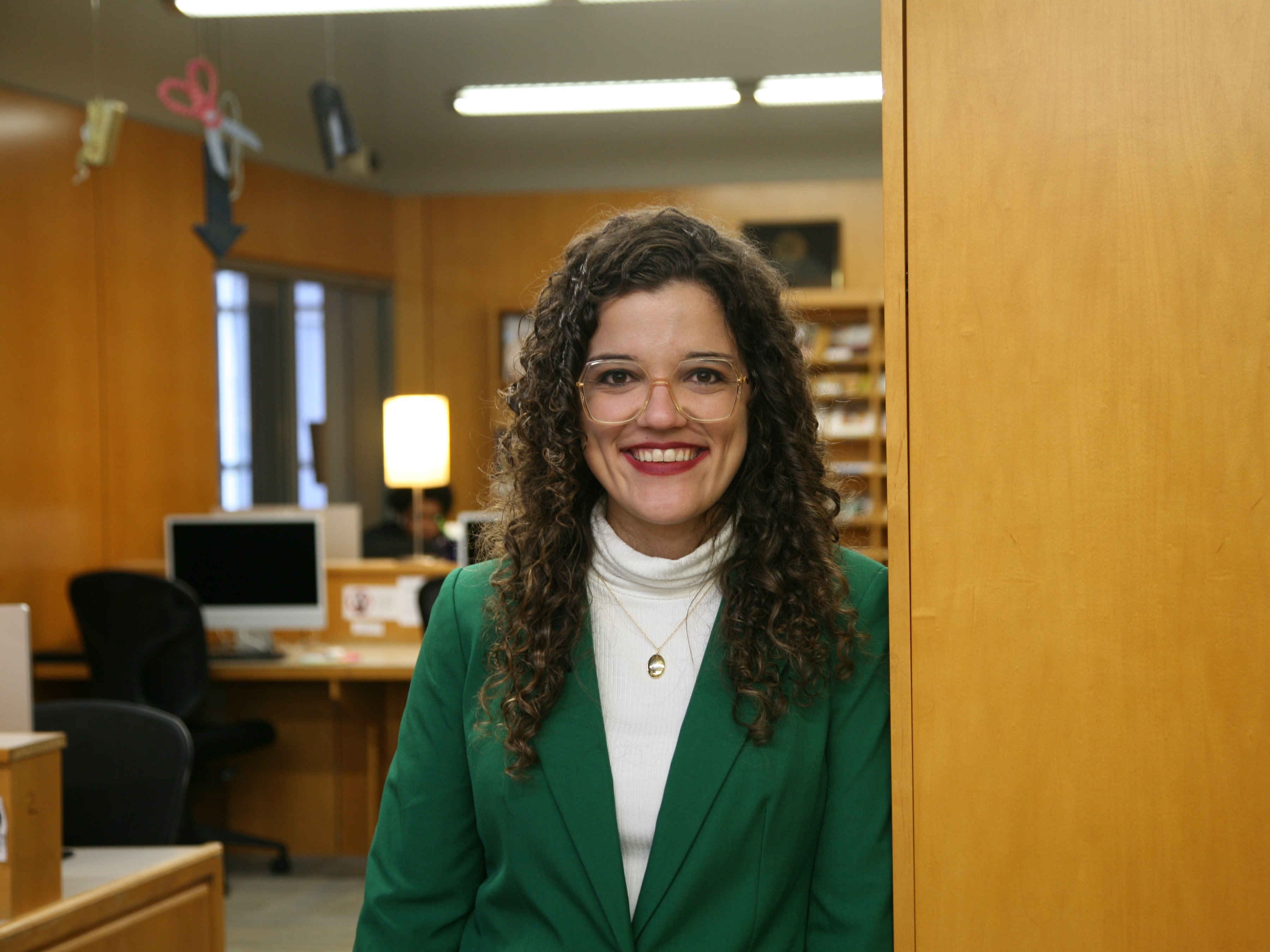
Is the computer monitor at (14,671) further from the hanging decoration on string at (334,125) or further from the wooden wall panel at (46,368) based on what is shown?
the hanging decoration on string at (334,125)

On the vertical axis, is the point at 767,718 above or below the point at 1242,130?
below

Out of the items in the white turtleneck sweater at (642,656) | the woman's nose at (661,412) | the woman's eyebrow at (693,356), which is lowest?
the white turtleneck sweater at (642,656)

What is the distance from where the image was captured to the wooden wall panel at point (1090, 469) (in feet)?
3.79

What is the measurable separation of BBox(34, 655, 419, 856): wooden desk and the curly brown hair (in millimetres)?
4004

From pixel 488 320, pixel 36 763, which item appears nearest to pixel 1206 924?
pixel 36 763

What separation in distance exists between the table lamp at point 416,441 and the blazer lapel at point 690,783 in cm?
442

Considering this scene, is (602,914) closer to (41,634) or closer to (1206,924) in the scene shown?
(1206,924)

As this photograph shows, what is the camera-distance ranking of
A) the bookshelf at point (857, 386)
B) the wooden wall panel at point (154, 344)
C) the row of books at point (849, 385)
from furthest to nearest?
1. the row of books at point (849, 385)
2. the bookshelf at point (857, 386)
3. the wooden wall panel at point (154, 344)

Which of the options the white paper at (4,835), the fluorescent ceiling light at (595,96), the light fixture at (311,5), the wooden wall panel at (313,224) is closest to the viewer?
the white paper at (4,835)

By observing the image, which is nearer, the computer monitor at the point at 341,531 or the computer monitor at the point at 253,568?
the computer monitor at the point at 253,568

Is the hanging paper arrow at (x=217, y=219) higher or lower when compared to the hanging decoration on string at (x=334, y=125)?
lower

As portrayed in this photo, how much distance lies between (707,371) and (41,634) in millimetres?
5102

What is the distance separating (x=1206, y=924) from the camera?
46.5 inches

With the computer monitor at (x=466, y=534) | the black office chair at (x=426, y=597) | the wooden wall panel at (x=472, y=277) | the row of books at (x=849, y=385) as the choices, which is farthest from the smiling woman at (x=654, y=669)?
the wooden wall panel at (x=472, y=277)
